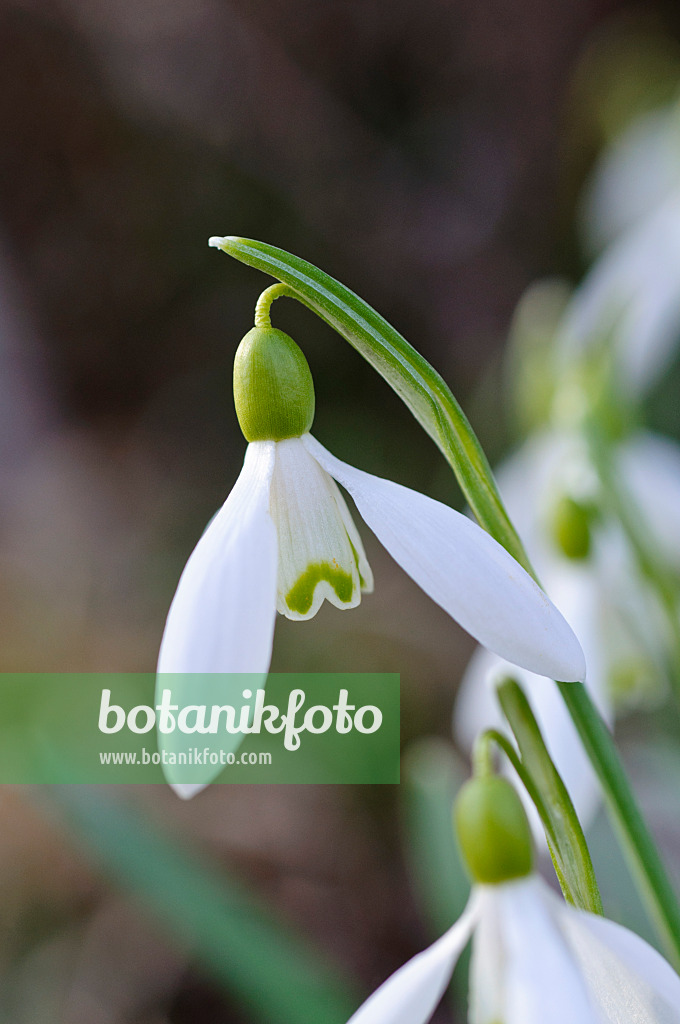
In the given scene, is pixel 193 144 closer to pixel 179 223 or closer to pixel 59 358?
pixel 179 223

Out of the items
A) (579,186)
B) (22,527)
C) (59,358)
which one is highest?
(579,186)

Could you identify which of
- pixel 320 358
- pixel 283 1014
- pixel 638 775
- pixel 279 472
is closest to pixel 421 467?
pixel 320 358

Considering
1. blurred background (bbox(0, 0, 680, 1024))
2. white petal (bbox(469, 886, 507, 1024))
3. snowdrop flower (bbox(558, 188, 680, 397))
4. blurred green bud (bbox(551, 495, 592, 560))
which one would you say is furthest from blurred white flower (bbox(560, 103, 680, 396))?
white petal (bbox(469, 886, 507, 1024))

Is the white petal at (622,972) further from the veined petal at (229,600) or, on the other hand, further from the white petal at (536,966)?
the veined petal at (229,600)

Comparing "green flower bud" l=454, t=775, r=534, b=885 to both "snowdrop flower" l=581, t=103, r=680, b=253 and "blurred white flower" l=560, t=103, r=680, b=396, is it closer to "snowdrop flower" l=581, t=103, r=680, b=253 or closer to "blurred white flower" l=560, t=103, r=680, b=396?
"blurred white flower" l=560, t=103, r=680, b=396

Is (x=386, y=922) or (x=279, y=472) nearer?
(x=279, y=472)

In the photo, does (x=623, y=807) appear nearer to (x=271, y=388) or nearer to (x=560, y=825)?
(x=560, y=825)

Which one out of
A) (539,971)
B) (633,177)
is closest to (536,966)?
(539,971)
